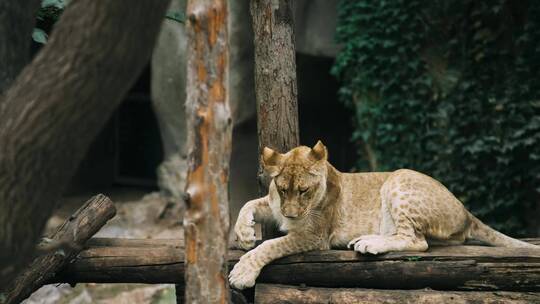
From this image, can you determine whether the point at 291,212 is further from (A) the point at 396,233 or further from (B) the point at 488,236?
(B) the point at 488,236

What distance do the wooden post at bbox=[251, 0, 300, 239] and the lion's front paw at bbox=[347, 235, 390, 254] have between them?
3.08 ft

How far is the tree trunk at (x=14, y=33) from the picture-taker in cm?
432

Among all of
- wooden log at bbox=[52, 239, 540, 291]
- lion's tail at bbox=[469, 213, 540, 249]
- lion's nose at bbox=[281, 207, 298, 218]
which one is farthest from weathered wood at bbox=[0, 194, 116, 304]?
lion's tail at bbox=[469, 213, 540, 249]

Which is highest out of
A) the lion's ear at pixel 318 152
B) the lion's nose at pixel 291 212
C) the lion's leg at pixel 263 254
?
the lion's ear at pixel 318 152

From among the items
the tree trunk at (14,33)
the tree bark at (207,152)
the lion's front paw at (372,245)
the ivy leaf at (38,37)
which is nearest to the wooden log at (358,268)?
the lion's front paw at (372,245)

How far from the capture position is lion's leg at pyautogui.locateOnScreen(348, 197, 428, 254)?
550cm

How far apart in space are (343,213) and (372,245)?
594mm

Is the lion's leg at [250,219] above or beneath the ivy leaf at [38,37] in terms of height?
beneath

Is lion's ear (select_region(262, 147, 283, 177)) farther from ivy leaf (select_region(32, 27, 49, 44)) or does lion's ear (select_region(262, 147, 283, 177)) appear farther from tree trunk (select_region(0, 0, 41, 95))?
tree trunk (select_region(0, 0, 41, 95))

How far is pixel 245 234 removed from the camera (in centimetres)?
579

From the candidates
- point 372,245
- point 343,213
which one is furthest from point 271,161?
point 372,245

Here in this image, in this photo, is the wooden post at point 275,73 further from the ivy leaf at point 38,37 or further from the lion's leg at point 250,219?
the ivy leaf at point 38,37

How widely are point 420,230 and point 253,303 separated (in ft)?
4.31

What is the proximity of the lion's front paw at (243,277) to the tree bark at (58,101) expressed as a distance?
226cm
